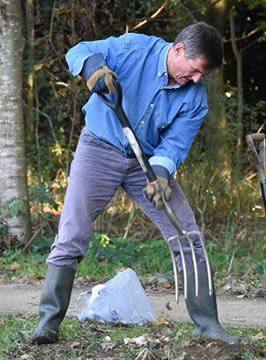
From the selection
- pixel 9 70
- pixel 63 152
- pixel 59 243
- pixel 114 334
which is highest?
pixel 9 70

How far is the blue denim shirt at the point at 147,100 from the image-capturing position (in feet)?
12.5

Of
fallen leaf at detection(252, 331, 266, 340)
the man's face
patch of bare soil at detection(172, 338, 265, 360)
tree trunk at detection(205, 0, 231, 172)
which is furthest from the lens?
tree trunk at detection(205, 0, 231, 172)

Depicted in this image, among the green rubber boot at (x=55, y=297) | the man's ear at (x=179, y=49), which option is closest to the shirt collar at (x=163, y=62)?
the man's ear at (x=179, y=49)

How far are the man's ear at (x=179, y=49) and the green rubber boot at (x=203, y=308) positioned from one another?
1.24 m

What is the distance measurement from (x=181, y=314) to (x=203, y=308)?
836 millimetres

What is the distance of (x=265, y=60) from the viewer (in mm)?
11789

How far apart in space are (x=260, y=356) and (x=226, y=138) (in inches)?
193

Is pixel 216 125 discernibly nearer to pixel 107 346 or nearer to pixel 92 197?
pixel 92 197

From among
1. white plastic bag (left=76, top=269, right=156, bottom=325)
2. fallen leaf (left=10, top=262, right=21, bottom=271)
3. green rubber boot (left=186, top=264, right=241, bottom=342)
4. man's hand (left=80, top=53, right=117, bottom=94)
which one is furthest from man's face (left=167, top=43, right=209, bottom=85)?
fallen leaf (left=10, top=262, right=21, bottom=271)

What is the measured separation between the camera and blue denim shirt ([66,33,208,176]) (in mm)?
3816

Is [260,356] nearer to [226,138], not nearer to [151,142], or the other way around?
[151,142]

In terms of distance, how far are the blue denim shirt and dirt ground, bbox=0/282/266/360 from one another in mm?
1013

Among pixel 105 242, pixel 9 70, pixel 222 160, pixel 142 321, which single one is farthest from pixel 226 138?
pixel 142 321

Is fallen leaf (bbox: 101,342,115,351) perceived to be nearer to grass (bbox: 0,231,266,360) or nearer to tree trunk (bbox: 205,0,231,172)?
grass (bbox: 0,231,266,360)
